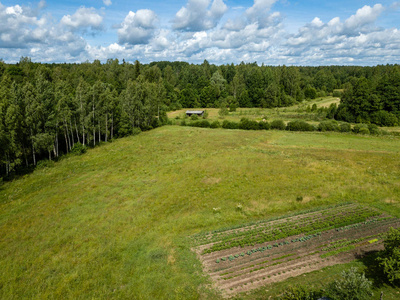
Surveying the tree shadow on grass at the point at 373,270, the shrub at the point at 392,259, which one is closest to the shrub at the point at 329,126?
the tree shadow on grass at the point at 373,270

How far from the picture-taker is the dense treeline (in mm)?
31828

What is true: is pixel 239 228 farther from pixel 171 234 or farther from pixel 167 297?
pixel 167 297

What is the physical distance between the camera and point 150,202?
22.1 m

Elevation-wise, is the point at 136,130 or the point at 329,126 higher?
the point at 329,126

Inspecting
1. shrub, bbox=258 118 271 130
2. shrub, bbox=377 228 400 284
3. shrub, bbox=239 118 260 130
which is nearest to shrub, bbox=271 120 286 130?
shrub, bbox=258 118 271 130

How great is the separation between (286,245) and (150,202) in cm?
1213

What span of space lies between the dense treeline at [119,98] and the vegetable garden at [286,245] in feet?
86.7

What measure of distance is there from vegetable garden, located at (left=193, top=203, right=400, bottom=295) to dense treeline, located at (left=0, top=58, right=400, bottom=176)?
26.4m

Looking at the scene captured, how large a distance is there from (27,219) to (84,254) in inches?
309

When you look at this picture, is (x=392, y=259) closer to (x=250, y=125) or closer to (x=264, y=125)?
(x=250, y=125)

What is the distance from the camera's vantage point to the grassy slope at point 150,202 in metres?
13.1

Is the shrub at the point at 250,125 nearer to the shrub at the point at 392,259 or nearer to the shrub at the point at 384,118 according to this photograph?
the shrub at the point at 384,118

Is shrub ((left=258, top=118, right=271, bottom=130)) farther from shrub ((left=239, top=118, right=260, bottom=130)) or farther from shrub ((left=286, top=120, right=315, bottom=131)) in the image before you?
shrub ((left=286, top=120, right=315, bottom=131))

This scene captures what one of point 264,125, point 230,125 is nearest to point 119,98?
point 230,125
